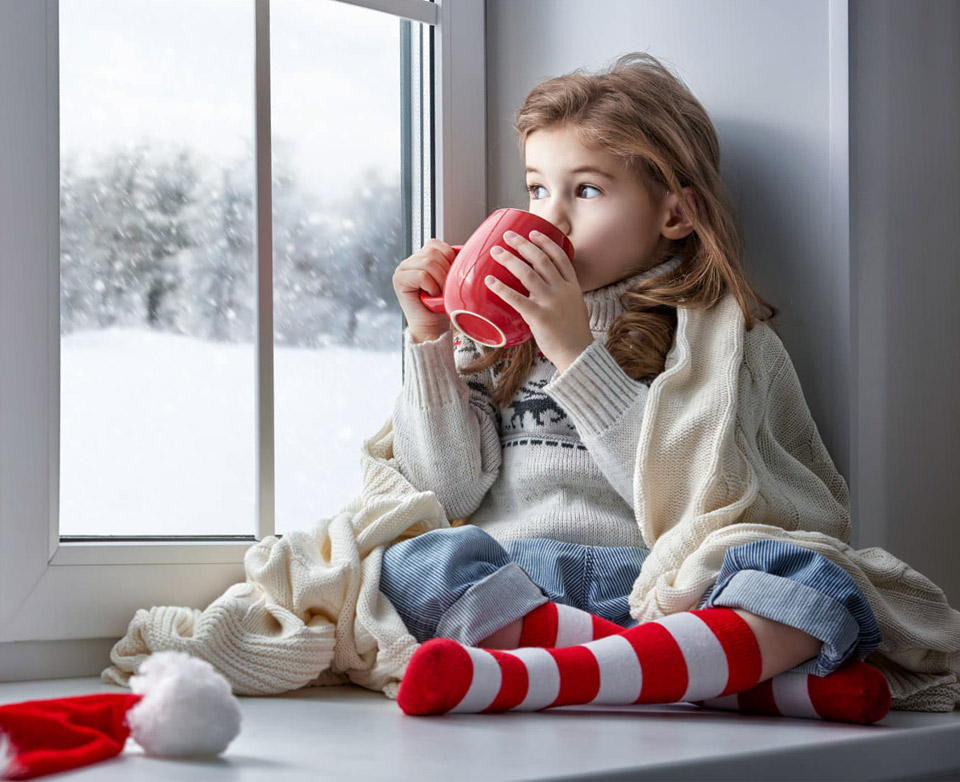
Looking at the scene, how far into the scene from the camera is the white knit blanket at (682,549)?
0.94 m

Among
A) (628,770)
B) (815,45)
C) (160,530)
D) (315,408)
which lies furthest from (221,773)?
(815,45)

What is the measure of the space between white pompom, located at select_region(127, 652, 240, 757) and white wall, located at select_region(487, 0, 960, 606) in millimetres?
704

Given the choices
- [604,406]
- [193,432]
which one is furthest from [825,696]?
[193,432]

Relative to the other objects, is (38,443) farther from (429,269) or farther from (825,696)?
(825,696)

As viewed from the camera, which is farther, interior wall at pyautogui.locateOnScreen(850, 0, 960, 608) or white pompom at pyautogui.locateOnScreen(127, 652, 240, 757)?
interior wall at pyautogui.locateOnScreen(850, 0, 960, 608)

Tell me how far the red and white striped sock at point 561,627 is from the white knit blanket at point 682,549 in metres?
0.04

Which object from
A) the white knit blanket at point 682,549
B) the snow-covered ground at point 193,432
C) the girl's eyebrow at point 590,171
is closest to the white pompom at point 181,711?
the white knit blanket at point 682,549

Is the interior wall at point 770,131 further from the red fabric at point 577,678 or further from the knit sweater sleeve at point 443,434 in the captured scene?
the red fabric at point 577,678

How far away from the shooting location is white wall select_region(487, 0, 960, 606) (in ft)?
3.68

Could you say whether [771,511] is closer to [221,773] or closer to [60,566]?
[221,773]

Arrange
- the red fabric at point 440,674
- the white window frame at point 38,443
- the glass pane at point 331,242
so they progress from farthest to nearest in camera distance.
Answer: the glass pane at point 331,242 < the white window frame at point 38,443 < the red fabric at point 440,674

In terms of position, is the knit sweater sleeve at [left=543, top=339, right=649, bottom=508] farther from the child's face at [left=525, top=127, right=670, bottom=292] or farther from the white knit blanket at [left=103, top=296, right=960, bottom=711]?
the child's face at [left=525, top=127, right=670, bottom=292]

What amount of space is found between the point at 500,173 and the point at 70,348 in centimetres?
59

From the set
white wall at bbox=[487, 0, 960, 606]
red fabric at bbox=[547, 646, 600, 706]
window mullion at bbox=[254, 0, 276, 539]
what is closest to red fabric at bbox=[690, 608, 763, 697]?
red fabric at bbox=[547, 646, 600, 706]
